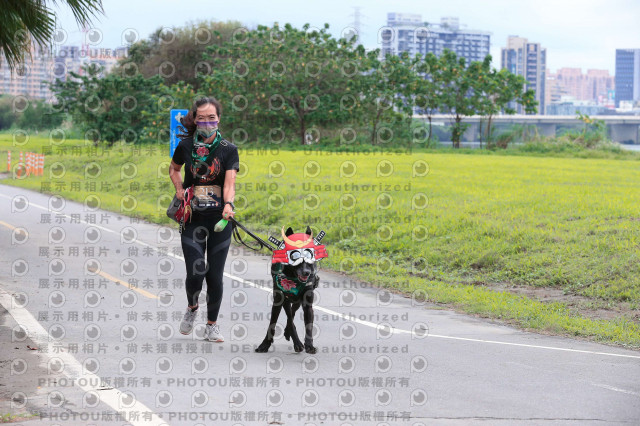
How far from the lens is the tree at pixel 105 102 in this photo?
47438mm

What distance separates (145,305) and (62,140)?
167 feet

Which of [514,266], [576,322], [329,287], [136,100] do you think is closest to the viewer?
[576,322]

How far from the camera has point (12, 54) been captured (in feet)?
42.2

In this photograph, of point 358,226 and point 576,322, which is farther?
point 358,226

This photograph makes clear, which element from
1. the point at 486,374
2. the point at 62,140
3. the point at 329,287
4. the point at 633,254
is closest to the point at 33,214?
the point at 329,287

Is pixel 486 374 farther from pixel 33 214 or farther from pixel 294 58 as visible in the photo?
pixel 294 58

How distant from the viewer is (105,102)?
4850cm

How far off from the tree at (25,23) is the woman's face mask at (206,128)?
4.95m

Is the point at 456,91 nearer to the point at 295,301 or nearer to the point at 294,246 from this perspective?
the point at 295,301

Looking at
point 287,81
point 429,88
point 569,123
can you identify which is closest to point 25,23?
point 287,81

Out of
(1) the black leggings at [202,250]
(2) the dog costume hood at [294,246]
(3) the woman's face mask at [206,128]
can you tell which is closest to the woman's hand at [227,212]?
(1) the black leggings at [202,250]

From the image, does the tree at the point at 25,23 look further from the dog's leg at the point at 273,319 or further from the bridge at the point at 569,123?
the bridge at the point at 569,123

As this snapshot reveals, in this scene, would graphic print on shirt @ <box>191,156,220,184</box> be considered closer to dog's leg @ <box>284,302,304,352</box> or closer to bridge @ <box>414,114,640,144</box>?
dog's leg @ <box>284,302,304,352</box>

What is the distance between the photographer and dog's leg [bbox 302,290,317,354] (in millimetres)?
7578
